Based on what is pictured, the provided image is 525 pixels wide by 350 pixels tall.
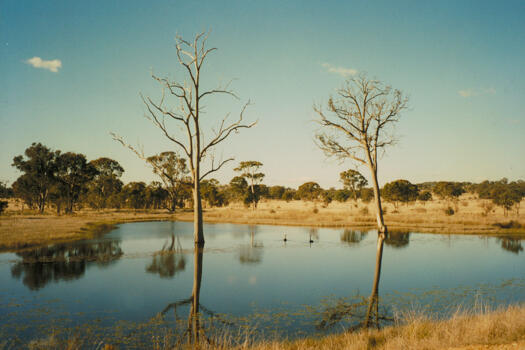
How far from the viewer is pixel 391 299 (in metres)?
9.63

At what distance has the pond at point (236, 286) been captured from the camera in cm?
769

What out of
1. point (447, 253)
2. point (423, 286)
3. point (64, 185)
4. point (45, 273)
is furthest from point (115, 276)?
point (64, 185)

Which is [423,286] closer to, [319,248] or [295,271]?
[295,271]

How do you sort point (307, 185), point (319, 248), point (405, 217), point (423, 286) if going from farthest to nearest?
point (307, 185) → point (405, 217) → point (319, 248) → point (423, 286)

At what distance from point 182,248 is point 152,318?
448 inches

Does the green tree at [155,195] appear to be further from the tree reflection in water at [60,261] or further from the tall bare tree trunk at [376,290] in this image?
the tall bare tree trunk at [376,290]

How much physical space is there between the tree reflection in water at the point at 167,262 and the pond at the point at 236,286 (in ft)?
0.15

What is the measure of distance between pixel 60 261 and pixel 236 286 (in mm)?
8674

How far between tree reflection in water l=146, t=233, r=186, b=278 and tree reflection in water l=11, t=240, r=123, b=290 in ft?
6.35

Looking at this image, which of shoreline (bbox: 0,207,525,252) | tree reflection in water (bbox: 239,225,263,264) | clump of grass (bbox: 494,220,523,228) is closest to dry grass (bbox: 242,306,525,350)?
tree reflection in water (bbox: 239,225,263,264)

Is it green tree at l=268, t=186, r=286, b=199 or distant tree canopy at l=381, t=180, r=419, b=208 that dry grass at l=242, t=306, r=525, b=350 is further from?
green tree at l=268, t=186, r=286, b=199

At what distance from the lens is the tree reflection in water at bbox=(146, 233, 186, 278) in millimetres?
13163

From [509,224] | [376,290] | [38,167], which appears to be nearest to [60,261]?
A: [376,290]

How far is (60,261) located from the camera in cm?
1467
